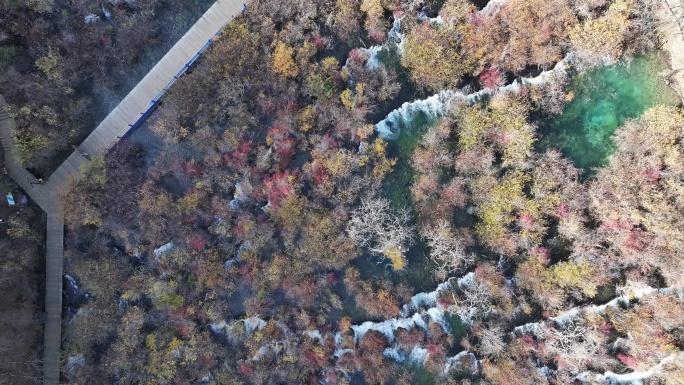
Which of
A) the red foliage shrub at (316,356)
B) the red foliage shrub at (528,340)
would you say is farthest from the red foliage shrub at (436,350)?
the red foliage shrub at (316,356)

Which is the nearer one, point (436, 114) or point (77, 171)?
point (77, 171)

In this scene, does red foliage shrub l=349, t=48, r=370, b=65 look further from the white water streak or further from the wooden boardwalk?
the wooden boardwalk

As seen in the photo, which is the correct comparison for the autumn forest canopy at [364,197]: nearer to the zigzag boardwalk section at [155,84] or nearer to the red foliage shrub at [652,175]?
the red foliage shrub at [652,175]

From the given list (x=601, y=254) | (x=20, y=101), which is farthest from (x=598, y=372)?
(x=20, y=101)

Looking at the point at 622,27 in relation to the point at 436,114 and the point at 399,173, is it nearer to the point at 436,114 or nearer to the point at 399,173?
the point at 436,114

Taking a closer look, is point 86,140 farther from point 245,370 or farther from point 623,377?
point 623,377
